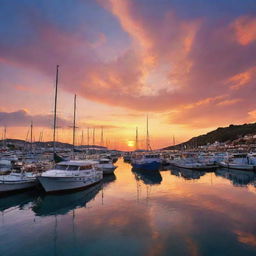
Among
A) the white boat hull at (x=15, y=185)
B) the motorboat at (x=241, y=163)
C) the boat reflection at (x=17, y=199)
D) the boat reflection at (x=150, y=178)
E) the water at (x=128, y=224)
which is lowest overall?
the water at (x=128, y=224)

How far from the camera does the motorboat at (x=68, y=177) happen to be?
67.1 feet

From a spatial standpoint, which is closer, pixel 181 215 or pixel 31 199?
pixel 181 215

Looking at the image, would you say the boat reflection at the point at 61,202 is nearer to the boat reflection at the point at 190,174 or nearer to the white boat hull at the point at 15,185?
the white boat hull at the point at 15,185

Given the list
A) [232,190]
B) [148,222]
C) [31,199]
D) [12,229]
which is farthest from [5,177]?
[232,190]

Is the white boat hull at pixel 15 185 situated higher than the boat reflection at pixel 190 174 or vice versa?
the white boat hull at pixel 15 185

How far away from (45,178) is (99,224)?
9.89 metres

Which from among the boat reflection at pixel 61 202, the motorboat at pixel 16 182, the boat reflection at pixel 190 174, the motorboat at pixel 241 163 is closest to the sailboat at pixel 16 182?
the motorboat at pixel 16 182

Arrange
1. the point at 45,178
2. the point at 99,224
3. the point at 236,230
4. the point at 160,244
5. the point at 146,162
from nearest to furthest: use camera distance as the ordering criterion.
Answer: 1. the point at 160,244
2. the point at 236,230
3. the point at 99,224
4. the point at 45,178
5. the point at 146,162

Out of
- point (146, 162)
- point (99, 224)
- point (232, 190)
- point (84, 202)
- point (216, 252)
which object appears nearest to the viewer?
point (216, 252)

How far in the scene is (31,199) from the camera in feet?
63.8

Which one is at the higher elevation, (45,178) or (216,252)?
(45,178)

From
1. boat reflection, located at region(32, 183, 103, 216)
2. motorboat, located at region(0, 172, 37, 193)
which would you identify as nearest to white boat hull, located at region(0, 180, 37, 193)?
motorboat, located at region(0, 172, 37, 193)

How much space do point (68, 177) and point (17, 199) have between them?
513cm

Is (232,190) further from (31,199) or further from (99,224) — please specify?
(31,199)
